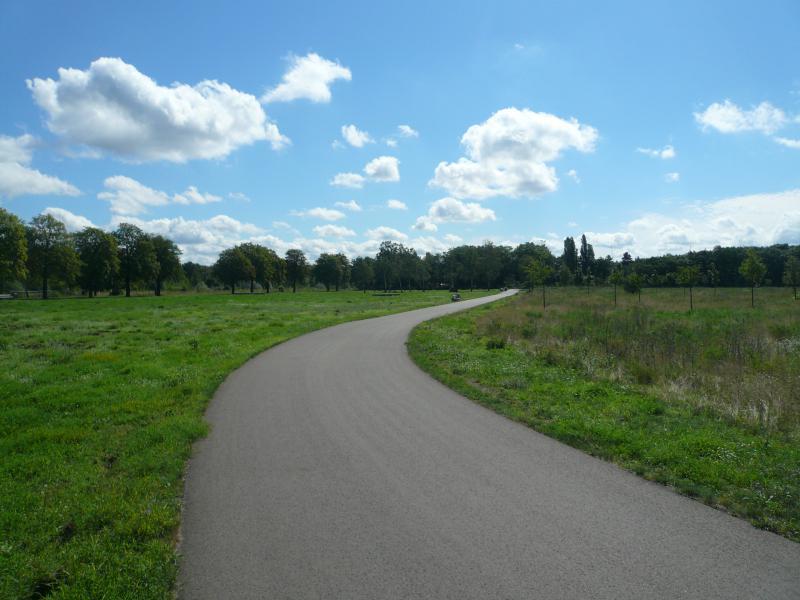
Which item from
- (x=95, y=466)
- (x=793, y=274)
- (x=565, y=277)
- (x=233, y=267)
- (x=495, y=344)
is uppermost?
(x=233, y=267)

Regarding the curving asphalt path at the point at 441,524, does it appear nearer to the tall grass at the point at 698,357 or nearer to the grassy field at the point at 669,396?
the grassy field at the point at 669,396

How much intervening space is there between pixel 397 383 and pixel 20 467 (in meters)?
7.19

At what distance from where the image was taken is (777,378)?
1050 centimetres

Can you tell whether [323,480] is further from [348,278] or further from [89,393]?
[348,278]

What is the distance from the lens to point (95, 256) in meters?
71.4

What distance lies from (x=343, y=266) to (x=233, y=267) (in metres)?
36.2

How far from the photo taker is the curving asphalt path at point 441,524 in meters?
3.64

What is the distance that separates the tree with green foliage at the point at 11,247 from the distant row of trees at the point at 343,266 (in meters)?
0.10

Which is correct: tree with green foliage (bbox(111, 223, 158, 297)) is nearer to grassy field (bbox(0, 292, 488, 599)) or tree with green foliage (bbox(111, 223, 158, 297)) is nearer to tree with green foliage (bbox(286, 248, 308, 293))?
tree with green foliage (bbox(286, 248, 308, 293))

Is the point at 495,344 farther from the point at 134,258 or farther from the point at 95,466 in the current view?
the point at 134,258

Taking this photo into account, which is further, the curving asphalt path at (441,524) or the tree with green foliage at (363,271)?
the tree with green foliage at (363,271)

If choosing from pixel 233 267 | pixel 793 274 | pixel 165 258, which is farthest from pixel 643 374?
pixel 233 267

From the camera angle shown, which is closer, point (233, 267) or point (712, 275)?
point (712, 275)

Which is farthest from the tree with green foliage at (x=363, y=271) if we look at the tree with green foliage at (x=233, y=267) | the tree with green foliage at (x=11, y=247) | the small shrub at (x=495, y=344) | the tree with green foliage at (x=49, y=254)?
the small shrub at (x=495, y=344)
